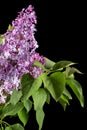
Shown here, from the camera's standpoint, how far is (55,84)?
828mm

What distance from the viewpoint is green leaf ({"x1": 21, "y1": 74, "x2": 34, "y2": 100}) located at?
0.83 metres

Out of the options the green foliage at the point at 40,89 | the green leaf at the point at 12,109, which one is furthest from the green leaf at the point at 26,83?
the green leaf at the point at 12,109

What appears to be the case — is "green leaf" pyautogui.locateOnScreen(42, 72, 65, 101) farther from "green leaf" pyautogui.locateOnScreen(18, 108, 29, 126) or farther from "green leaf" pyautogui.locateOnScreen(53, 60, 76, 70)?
"green leaf" pyautogui.locateOnScreen(18, 108, 29, 126)

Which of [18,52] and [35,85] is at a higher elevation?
[18,52]

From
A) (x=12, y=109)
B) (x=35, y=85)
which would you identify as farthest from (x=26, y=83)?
(x=12, y=109)

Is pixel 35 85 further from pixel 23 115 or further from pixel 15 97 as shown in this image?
pixel 23 115

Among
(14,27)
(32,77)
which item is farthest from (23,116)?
(14,27)

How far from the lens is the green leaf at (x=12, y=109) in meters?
0.93

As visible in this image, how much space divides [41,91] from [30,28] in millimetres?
181

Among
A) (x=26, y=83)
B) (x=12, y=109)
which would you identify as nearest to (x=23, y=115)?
(x=12, y=109)

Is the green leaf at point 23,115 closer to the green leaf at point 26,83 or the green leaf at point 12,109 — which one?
the green leaf at point 12,109

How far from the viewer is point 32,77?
869 mm

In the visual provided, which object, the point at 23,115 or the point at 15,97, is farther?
the point at 23,115

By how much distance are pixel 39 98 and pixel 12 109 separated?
0.40 ft
